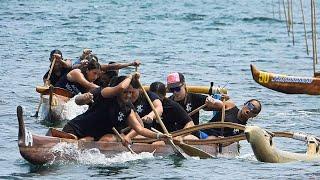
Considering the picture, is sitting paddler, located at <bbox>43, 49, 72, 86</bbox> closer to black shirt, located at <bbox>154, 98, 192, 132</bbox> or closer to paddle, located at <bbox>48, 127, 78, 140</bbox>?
black shirt, located at <bbox>154, 98, 192, 132</bbox>

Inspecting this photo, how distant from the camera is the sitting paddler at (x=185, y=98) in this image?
16.7m

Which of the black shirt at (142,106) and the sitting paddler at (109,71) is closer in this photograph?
the black shirt at (142,106)

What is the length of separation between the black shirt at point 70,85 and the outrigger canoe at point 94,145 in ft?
12.9

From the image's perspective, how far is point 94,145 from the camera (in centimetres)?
1516

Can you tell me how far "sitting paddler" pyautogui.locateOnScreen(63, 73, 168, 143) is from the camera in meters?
14.8

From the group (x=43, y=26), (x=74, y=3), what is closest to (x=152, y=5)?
(x=74, y=3)

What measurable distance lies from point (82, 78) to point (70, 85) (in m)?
1.02

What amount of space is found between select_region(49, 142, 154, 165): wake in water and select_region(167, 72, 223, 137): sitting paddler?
1510 millimetres

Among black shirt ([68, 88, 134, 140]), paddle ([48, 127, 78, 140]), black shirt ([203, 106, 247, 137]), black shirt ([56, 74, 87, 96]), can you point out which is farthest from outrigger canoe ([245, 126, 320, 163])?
black shirt ([56, 74, 87, 96])

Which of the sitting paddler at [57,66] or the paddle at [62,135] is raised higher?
the sitting paddler at [57,66]

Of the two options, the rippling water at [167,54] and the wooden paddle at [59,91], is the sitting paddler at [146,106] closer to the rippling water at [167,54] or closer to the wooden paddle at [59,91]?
the rippling water at [167,54]

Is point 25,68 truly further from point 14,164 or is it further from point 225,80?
point 14,164

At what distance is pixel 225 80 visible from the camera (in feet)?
96.0

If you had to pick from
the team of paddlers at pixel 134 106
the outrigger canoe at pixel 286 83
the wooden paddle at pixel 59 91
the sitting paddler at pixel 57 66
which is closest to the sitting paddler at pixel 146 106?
A: the team of paddlers at pixel 134 106
